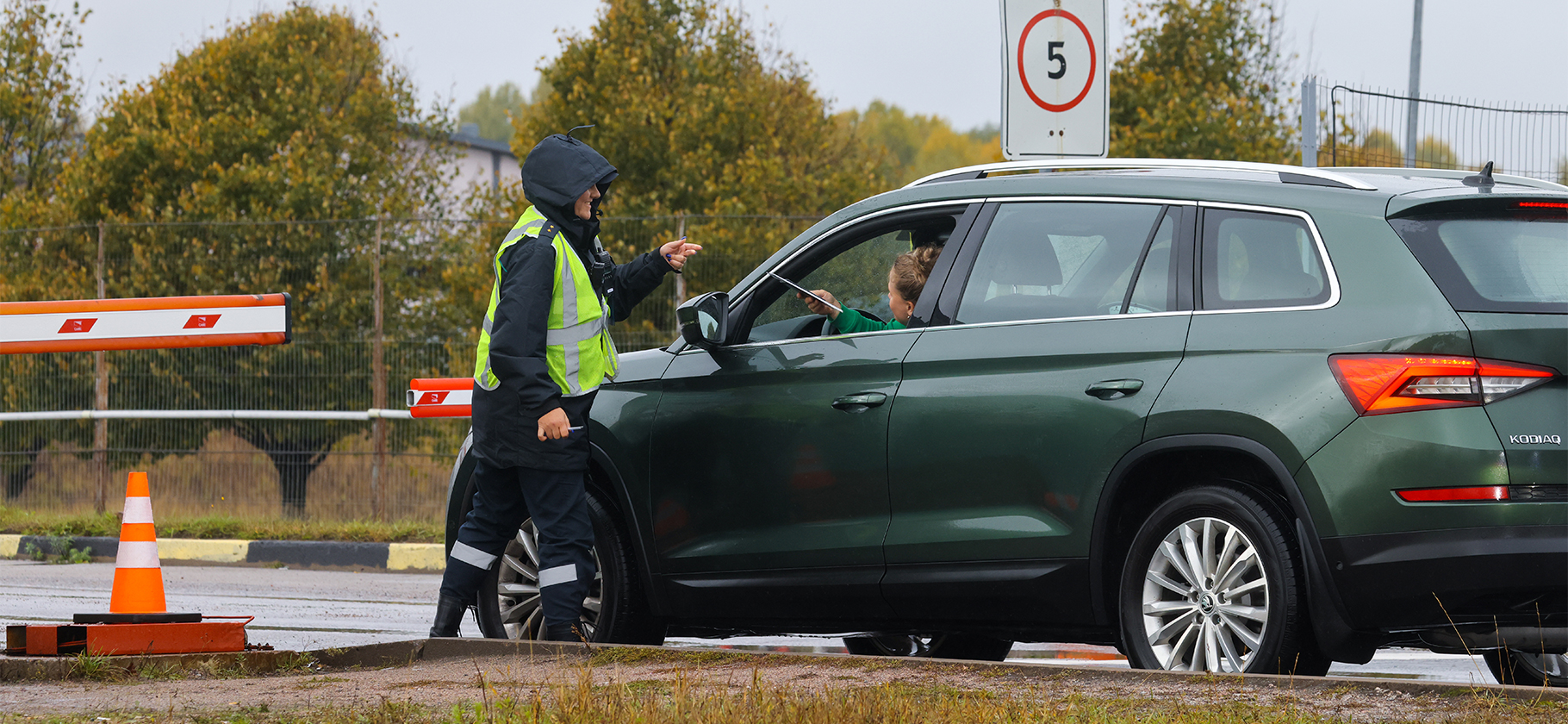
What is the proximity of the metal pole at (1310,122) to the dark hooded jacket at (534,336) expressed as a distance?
4.52m

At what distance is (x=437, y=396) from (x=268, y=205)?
6303mm

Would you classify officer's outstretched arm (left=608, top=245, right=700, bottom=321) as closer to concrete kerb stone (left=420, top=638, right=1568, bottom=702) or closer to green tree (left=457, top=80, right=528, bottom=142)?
concrete kerb stone (left=420, top=638, right=1568, bottom=702)

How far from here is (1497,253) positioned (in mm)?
4508

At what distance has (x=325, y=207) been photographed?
1745 centimetres

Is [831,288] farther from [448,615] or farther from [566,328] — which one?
[448,615]

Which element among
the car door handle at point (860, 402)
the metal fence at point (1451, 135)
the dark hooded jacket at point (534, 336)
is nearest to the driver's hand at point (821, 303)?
the car door handle at point (860, 402)

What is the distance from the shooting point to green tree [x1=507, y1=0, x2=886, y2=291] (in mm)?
19125

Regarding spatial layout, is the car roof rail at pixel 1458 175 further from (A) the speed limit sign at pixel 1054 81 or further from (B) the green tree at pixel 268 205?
(B) the green tree at pixel 268 205

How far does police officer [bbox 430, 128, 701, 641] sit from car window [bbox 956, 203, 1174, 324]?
3.85 ft

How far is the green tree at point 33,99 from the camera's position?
21.5m

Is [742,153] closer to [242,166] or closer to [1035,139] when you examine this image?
[242,166]

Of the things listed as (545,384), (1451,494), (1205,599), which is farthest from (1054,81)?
(1451,494)

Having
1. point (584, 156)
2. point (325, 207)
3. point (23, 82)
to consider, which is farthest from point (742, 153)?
point (584, 156)

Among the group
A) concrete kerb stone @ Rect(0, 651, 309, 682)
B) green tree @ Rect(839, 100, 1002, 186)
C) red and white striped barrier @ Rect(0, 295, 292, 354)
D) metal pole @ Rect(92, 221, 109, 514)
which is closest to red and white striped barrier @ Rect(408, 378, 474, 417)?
metal pole @ Rect(92, 221, 109, 514)
